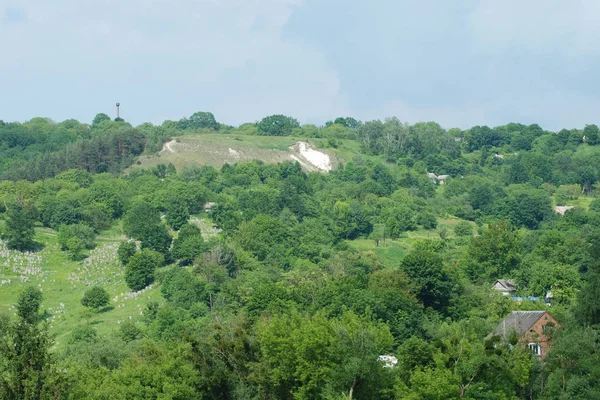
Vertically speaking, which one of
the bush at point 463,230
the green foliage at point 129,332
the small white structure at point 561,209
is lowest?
the green foliage at point 129,332

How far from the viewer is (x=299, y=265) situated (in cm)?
10350

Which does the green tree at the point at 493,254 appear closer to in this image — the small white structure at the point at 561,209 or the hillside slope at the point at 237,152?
the small white structure at the point at 561,209

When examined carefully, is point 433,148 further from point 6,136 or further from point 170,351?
point 170,351

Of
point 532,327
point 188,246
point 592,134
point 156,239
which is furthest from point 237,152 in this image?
point 532,327

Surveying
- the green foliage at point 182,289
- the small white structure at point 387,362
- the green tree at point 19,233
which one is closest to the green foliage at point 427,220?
the green foliage at point 182,289

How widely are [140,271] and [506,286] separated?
32.2m

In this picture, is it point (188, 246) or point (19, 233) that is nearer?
point (188, 246)

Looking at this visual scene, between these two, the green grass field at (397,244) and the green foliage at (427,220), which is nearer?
the green grass field at (397,244)

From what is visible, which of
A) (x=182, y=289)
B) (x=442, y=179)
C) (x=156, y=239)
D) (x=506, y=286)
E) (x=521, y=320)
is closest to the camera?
(x=521, y=320)

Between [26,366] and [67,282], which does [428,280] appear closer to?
[67,282]

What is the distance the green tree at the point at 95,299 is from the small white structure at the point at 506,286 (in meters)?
32.2

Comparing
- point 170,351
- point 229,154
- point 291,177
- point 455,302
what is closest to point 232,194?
point 291,177

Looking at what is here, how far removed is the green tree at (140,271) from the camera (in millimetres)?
102375

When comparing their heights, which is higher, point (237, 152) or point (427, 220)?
point (237, 152)
